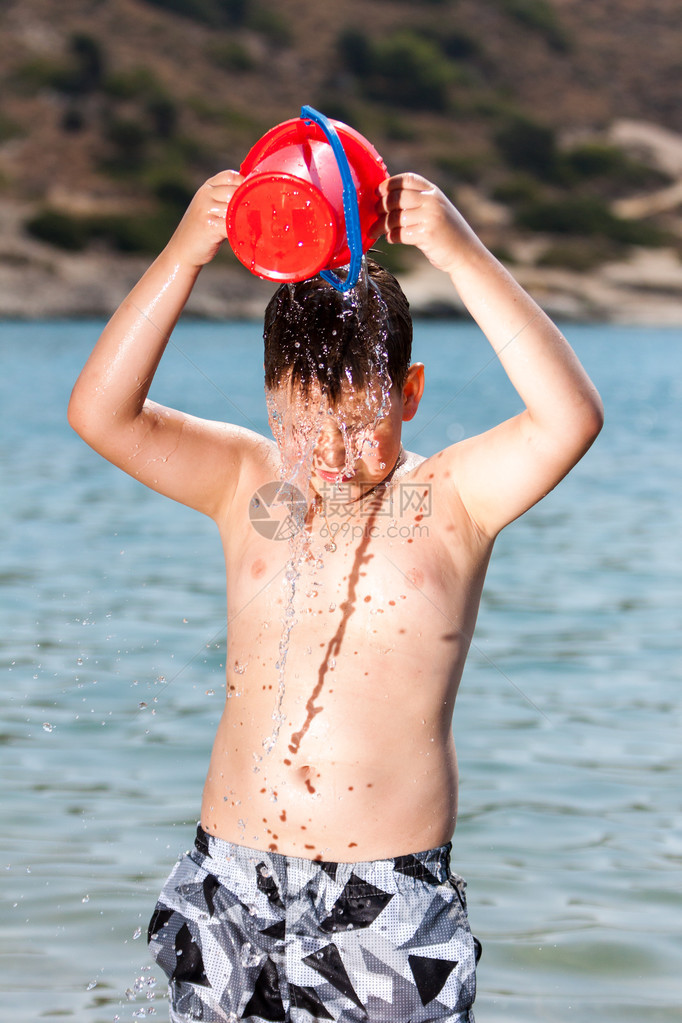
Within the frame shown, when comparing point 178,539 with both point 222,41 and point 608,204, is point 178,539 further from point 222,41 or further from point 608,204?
point 222,41

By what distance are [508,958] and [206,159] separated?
52018 millimetres

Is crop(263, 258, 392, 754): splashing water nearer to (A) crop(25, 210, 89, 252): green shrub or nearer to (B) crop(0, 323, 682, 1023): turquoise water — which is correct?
(B) crop(0, 323, 682, 1023): turquoise water

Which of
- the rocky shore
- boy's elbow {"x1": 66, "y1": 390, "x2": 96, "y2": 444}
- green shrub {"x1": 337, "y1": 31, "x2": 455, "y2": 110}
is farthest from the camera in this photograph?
green shrub {"x1": 337, "y1": 31, "x2": 455, "y2": 110}

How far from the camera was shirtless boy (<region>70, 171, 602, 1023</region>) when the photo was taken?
1854mm

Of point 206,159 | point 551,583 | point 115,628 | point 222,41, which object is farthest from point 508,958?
point 222,41

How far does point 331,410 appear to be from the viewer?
2.04m

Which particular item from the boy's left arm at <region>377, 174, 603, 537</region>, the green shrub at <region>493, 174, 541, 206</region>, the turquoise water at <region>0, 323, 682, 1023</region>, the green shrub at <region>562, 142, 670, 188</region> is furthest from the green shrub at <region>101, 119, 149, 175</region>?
the boy's left arm at <region>377, 174, 603, 537</region>

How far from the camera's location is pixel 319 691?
6.59 feet

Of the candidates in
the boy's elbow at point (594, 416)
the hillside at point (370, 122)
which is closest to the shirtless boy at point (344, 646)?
the boy's elbow at point (594, 416)

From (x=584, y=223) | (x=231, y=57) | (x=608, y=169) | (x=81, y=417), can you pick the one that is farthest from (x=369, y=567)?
(x=231, y=57)

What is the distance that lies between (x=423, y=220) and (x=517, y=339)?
23cm

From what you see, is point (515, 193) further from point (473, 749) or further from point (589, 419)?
point (589, 419)

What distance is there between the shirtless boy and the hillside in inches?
1377

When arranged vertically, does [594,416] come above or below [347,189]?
below
